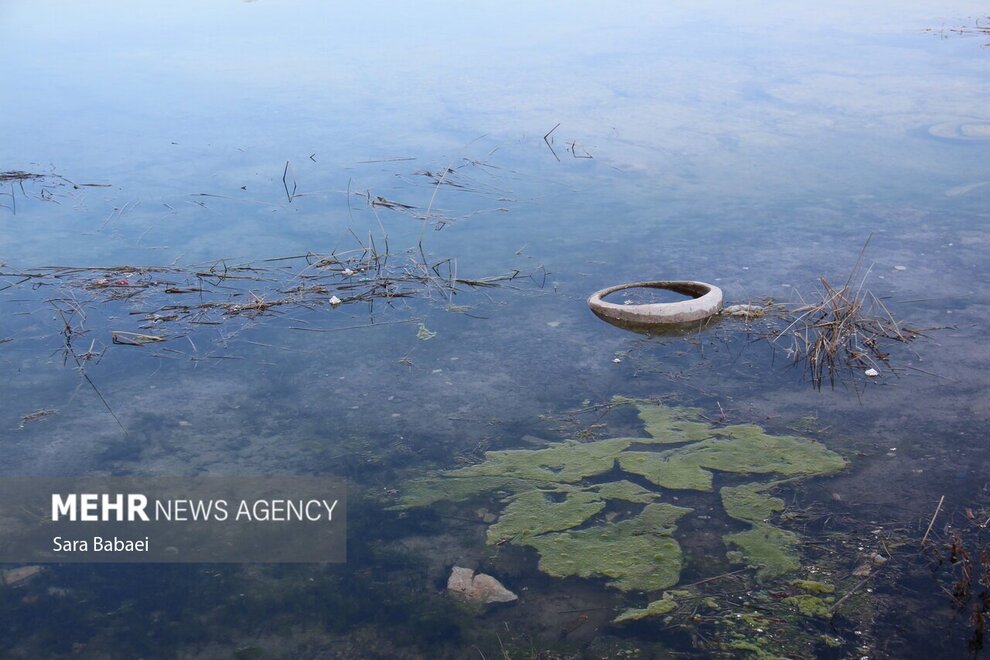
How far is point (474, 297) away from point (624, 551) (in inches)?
85.0

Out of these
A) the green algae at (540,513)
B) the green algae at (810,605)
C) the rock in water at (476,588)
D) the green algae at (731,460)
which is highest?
the green algae at (731,460)

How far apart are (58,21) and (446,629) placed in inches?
524

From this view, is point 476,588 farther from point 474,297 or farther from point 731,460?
point 474,297

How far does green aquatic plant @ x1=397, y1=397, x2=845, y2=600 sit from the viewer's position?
9.66 ft

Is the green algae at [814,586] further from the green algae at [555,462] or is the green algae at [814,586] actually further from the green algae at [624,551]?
the green algae at [555,462]

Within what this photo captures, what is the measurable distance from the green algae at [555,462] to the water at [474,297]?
0.29 ft

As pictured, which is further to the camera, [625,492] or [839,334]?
[839,334]

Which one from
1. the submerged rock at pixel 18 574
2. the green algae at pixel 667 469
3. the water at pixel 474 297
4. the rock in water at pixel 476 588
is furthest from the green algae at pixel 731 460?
the submerged rock at pixel 18 574

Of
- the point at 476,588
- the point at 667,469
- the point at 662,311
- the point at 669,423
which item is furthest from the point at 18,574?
the point at 662,311

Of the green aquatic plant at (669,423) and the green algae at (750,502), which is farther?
the green aquatic plant at (669,423)

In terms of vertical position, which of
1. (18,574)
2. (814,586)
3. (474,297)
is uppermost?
(474,297)

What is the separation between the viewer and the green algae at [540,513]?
10.2 feet

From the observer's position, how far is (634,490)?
3305mm

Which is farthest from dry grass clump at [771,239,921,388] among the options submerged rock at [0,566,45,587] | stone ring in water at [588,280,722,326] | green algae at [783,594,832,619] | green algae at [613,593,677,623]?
submerged rock at [0,566,45,587]
